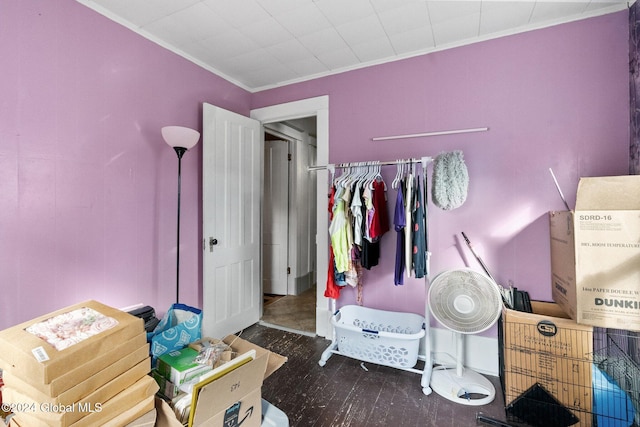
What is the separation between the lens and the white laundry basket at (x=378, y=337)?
216cm

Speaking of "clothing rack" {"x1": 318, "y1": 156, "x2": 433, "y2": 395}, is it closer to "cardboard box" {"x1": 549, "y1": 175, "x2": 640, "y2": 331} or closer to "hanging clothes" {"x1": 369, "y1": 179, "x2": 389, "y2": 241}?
"hanging clothes" {"x1": 369, "y1": 179, "x2": 389, "y2": 241}

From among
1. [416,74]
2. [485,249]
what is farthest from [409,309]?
[416,74]

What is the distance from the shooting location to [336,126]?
286cm

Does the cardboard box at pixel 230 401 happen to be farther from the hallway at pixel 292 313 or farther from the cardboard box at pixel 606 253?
the hallway at pixel 292 313

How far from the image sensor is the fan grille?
1.87 meters

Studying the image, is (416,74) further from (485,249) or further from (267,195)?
(267,195)

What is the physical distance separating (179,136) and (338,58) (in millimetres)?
1495

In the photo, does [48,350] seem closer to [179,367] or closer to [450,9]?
[179,367]

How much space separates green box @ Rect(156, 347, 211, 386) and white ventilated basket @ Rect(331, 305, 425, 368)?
1.39 metres

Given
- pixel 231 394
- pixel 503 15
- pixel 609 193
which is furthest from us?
pixel 503 15

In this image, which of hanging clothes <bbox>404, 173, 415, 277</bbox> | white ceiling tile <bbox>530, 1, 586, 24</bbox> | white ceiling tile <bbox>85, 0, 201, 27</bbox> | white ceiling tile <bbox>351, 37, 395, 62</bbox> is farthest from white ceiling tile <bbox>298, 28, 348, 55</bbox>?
white ceiling tile <bbox>530, 1, 586, 24</bbox>

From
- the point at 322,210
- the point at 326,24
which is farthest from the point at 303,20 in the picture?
the point at 322,210

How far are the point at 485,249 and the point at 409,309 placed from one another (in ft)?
2.56

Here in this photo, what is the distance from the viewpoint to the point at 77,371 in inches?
31.8
